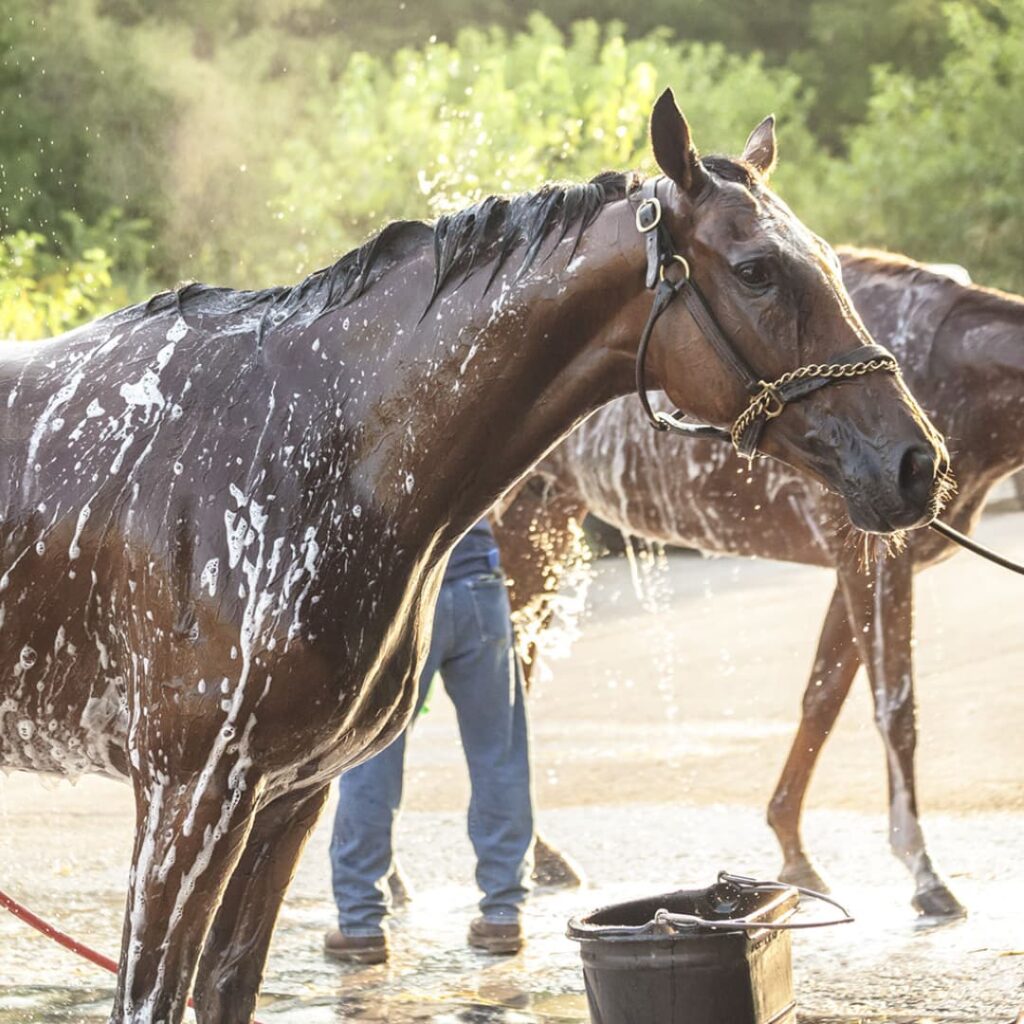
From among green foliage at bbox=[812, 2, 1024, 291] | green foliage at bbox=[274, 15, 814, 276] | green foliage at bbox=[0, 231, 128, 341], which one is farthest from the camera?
green foliage at bbox=[812, 2, 1024, 291]

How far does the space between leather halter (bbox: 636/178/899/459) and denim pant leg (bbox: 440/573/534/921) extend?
7.50ft

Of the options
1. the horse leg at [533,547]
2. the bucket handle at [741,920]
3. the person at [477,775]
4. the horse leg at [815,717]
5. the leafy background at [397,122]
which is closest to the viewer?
the bucket handle at [741,920]

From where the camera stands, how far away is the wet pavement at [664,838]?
412 centimetres

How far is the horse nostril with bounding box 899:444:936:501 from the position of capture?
→ 2.33 metres

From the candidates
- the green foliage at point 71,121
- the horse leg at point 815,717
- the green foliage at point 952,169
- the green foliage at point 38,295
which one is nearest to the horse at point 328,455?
the horse leg at point 815,717

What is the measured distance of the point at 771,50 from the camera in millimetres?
33625

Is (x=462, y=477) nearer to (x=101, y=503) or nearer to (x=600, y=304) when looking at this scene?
(x=600, y=304)

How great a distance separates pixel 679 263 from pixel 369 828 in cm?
259

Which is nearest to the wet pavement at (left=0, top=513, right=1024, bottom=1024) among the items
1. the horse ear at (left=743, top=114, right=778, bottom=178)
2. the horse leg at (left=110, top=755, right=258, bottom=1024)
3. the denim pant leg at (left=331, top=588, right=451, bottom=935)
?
the denim pant leg at (left=331, top=588, right=451, bottom=935)

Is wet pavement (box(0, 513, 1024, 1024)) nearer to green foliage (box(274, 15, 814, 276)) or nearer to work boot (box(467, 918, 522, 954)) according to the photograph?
work boot (box(467, 918, 522, 954))

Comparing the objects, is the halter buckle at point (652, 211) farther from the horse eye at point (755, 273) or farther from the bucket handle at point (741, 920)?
the bucket handle at point (741, 920)

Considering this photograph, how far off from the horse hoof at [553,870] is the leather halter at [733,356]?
3.13 m

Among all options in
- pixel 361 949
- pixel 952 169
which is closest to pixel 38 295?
pixel 361 949

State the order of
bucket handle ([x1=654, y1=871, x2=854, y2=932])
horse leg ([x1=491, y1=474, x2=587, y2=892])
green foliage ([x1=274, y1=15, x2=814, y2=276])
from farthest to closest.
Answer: green foliage ([x1=274, y1=15, x2=814, y2=276]) < horse leg ([x1=491, y1=474, x2=587, y2=892]) < bucket handle ([x1=654, y1=871, x2=854, y2=932])
